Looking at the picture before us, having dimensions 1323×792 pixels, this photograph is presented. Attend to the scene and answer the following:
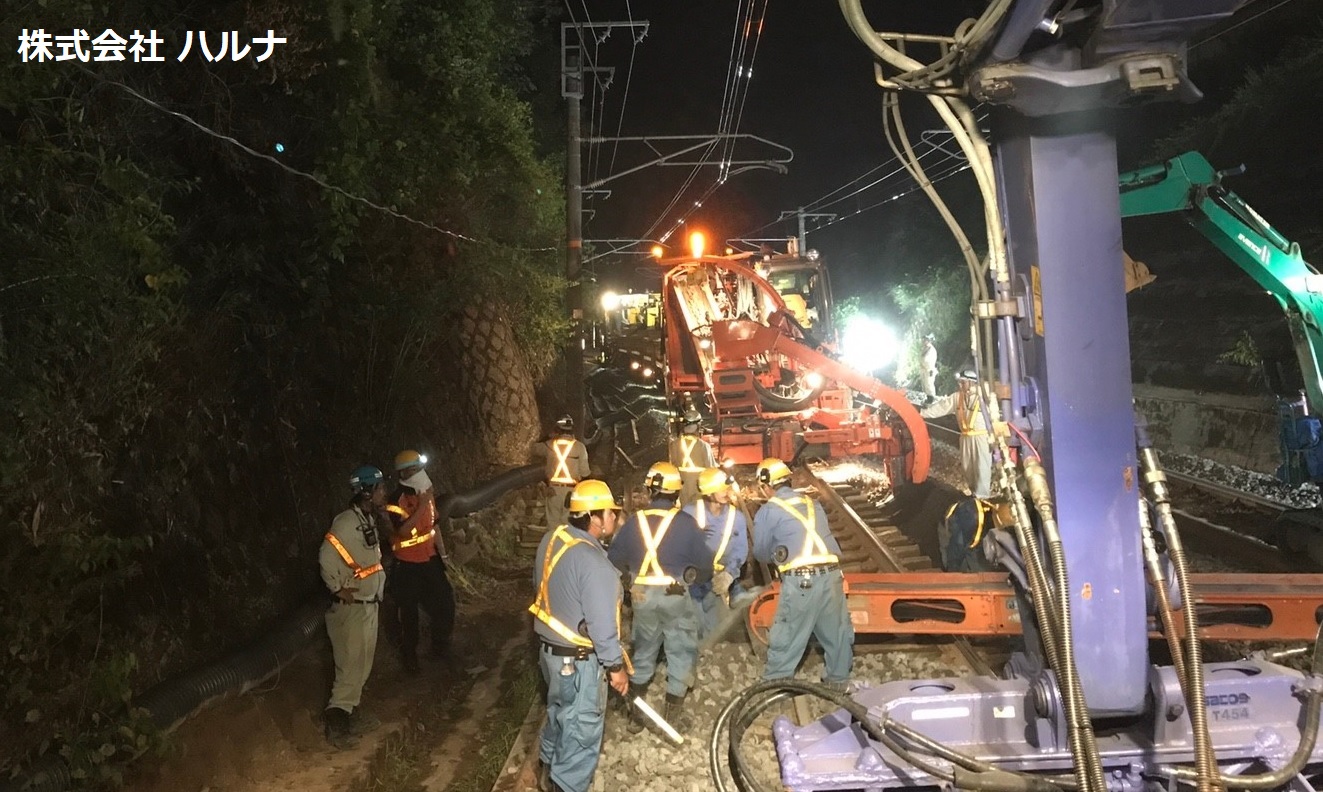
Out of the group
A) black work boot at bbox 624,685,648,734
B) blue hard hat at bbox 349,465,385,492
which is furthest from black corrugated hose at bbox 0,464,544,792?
black work boot at bbox 624,685,648,734

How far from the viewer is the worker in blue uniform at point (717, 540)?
686cm

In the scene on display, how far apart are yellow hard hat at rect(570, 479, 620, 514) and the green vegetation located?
2.63 m

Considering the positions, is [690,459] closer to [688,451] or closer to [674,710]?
[688,451]

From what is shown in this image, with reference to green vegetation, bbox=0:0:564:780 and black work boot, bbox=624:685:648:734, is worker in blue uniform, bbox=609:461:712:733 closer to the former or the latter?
black work boot, bbox=624:685:648:734

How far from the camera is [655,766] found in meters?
5.35

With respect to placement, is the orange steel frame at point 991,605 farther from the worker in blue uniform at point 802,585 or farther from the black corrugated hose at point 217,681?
the black corrugated hose at point 217,681

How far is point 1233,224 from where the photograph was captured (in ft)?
22.8

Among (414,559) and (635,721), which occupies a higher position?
(414,559)

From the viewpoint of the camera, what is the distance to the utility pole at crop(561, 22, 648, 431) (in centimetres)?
1664

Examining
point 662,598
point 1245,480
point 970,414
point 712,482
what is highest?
point 970,414

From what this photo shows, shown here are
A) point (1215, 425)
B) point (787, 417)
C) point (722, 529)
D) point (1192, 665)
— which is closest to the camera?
point (1192, 665)

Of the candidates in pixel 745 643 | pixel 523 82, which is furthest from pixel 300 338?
pixel 523 82

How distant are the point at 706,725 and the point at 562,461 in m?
4.11

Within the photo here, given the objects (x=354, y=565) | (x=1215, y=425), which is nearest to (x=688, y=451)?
(x=354, y=565)
